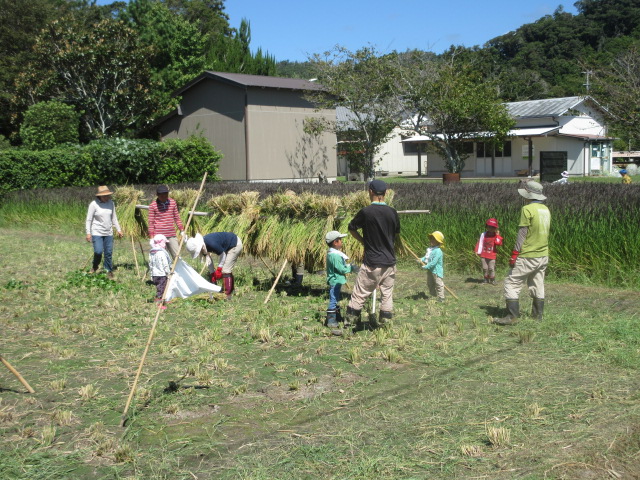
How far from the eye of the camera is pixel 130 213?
13445 millimetres

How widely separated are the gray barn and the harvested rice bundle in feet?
50.5

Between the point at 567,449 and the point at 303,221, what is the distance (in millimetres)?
6375

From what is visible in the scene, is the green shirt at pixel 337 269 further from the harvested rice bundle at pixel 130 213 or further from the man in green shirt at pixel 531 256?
the harvested rice bundle at pixel 130 213

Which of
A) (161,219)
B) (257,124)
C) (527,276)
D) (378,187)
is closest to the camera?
(378,187)

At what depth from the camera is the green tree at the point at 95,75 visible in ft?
101

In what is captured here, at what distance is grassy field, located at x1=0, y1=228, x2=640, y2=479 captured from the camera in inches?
181

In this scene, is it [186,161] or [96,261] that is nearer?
[96,261]

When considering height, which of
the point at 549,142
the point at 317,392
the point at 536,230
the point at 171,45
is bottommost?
the point at 317,392

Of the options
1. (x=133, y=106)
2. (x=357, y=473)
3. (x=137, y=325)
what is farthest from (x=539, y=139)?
(x=357, y=473)

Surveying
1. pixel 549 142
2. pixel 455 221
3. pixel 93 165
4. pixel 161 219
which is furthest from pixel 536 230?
pixel 549 142

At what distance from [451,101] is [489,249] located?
20.6 m

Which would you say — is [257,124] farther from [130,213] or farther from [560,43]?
[560,43]

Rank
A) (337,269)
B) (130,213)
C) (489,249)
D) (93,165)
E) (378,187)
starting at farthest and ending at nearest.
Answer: (93,165)
(130,213)
(489,249)
(337,269)
(378,187)

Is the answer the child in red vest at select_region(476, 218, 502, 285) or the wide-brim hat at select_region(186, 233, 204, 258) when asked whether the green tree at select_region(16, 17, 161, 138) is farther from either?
the child in red vest at select_region(476, 218, 502, 285)
